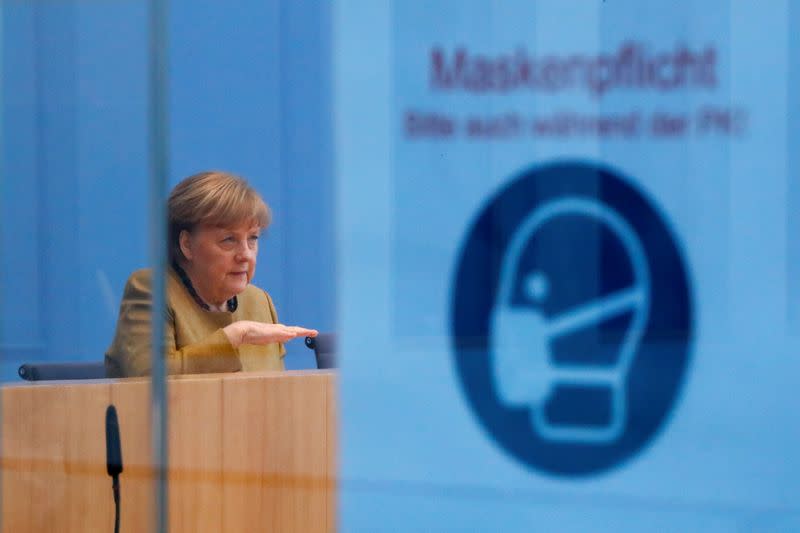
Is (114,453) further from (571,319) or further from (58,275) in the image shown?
(571,319)

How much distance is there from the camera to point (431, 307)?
1.93m

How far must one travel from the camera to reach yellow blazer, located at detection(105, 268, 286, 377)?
2.51m

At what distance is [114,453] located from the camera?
255cm

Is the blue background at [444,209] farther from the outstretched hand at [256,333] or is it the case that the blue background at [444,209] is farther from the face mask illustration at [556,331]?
the outstretched hand at [256,333]

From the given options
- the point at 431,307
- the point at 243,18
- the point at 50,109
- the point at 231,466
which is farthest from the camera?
the point at 50,109

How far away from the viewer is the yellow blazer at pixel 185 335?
2.51 m

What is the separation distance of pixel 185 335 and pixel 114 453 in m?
0.29

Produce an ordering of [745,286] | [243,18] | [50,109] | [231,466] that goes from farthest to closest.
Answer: [50,109] → [231,466] → [243,18] → [745,286]

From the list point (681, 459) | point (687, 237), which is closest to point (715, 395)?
point (681, 459)

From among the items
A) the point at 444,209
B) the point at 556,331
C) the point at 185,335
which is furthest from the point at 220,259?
the point at 556,331

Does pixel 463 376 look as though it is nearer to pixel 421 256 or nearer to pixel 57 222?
pixel 421 256

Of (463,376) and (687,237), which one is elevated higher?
(687,237)

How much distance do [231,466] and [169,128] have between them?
2.20 ft

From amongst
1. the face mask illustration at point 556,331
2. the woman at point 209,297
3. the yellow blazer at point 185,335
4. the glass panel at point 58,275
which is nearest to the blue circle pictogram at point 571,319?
the face mask illustration at point 556,331
